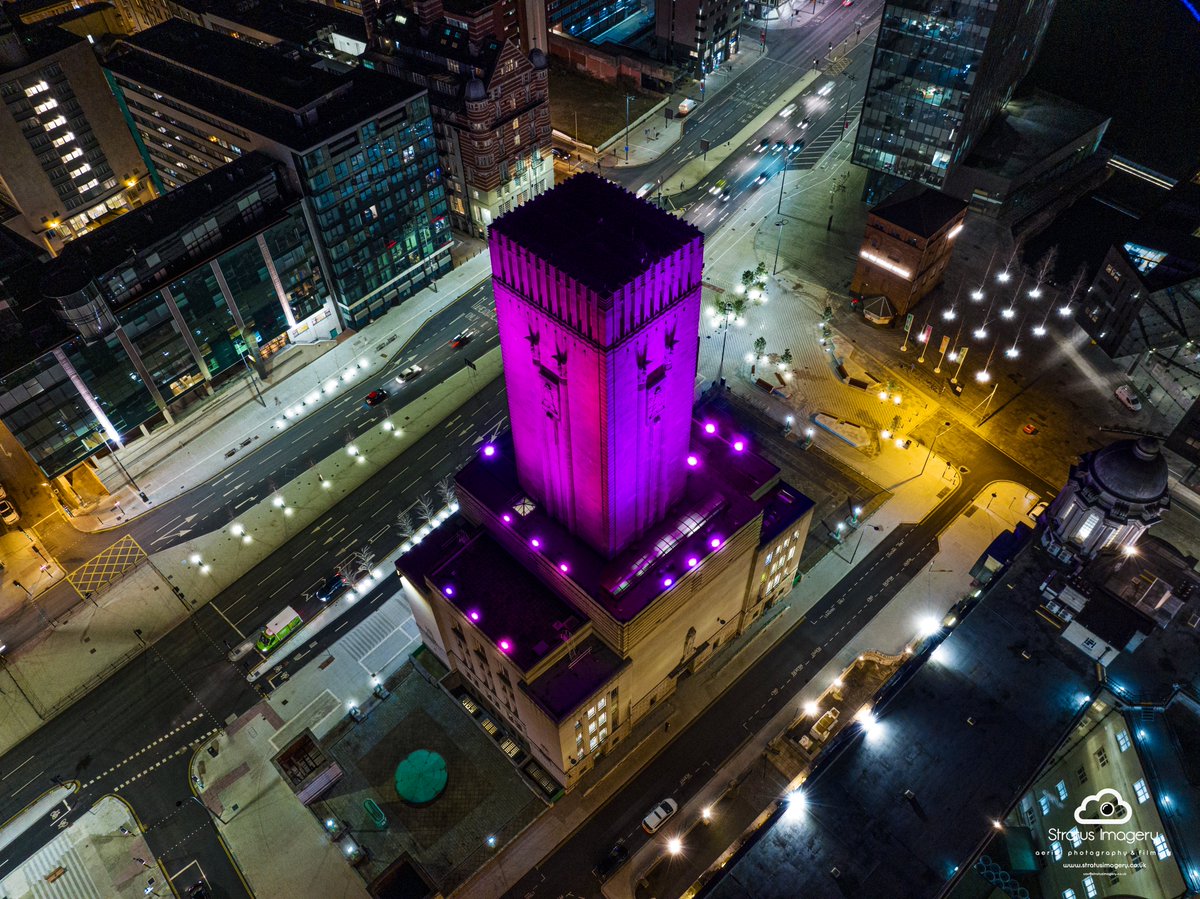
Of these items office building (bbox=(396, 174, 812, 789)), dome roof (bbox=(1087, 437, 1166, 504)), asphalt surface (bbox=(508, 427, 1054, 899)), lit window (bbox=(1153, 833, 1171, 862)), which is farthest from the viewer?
asphalt surface (bbox=(508, 427, 1054, 899))

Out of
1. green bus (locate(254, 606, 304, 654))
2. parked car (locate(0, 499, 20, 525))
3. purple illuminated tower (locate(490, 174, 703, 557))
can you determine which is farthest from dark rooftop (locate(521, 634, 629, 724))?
parked car (locate(0, 499, 20, 525))

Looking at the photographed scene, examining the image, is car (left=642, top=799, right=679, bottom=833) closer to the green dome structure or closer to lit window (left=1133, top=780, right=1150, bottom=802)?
the green dome structure

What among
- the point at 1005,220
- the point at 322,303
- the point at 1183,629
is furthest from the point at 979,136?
the point at 322,303

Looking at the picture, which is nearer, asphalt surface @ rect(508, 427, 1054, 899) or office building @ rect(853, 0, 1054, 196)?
asphalt surface @ rect(508, 427, 1054, 899)

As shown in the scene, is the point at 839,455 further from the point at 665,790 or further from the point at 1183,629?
the point at 665,790

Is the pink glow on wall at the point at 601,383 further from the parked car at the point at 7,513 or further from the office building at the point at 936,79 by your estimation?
the office building at the point at 936,79

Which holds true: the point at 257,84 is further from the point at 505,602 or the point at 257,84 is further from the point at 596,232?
the point at 505,602

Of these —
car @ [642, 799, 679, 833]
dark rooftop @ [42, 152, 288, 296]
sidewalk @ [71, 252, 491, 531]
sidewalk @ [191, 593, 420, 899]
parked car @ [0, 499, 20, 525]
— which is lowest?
sidewalk @ [191, 593, 420, 899]
